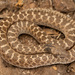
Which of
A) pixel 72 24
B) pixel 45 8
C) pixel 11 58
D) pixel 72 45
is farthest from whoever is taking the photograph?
pixel 45 8

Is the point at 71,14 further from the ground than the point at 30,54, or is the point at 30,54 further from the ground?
the point at 71,14

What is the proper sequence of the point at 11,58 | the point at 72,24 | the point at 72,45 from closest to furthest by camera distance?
the point at 11,58 → the point at 72,45 → the point at 72,24

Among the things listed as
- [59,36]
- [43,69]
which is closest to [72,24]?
[59,36]

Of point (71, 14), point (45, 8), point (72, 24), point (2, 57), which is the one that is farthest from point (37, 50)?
point (71, 14)

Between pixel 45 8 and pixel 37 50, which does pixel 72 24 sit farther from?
pixel 37 50

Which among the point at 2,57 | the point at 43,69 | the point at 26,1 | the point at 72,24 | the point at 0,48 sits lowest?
the point at 43,69

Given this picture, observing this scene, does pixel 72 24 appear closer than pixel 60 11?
Yes
